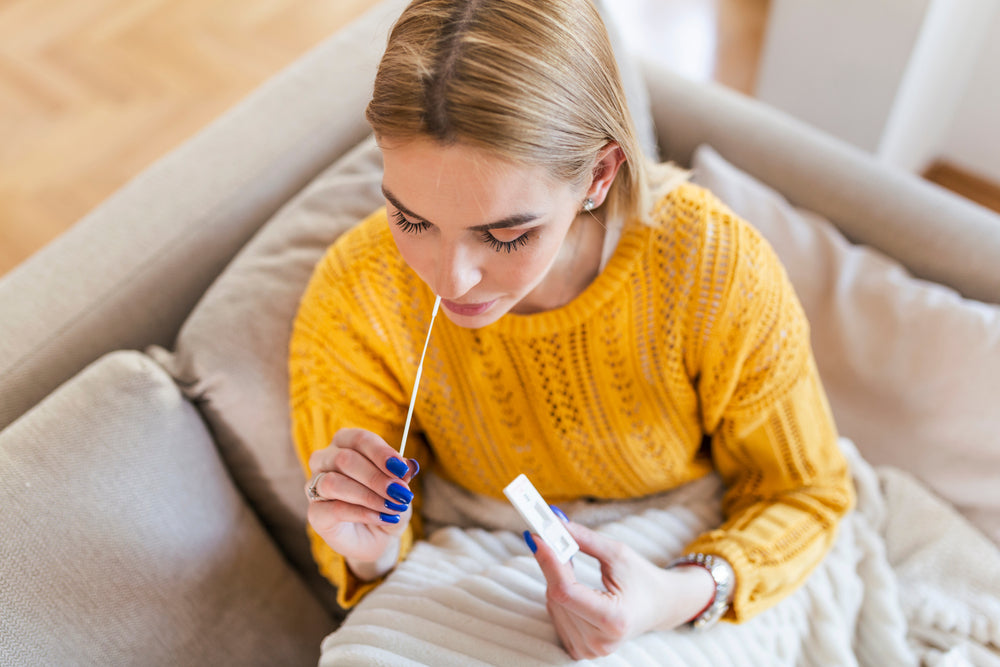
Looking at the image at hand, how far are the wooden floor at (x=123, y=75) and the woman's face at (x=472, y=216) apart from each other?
1.79 metres

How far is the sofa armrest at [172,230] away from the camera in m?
1.01

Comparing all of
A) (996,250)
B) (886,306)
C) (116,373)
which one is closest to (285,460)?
(116,373)

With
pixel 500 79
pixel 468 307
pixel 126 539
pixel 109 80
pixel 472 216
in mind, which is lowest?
pixel 126 539

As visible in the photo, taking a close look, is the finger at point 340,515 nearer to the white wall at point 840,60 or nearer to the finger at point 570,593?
the finger at point 570,593

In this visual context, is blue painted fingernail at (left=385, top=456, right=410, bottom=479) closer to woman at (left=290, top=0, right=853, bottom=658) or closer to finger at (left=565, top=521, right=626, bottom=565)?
woman at (left=290, top=0, right=853, bottom=658)

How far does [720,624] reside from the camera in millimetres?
921

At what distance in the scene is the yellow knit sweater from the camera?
2.90 feet

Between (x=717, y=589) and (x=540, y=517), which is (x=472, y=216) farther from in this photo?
(x=717, y=589)

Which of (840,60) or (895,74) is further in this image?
(840,60)

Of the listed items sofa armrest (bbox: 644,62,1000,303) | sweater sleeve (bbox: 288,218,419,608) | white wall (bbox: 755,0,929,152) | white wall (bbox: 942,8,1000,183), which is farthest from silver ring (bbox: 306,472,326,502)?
white wall (bbox: 942,8,1000,183)

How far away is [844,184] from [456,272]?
893 millimetres

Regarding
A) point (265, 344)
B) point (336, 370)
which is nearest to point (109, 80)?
point (265, 344)

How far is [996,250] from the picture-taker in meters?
1.16

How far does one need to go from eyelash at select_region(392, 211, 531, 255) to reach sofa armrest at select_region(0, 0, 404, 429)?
34 centimetres
